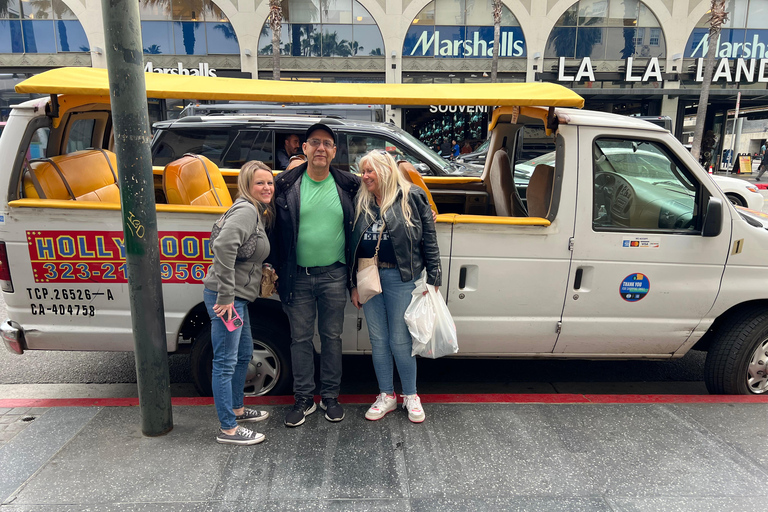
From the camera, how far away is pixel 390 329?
11.5 ft

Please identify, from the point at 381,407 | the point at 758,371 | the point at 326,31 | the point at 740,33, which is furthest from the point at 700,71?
the point at 381,407

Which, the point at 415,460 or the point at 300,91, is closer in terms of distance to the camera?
the point at 415,460

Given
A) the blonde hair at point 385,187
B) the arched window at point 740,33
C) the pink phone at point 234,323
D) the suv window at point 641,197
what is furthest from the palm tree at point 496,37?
the pink phone at point 234,323

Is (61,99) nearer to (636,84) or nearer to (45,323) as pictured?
(45,323)

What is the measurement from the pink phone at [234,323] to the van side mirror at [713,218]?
2961 millimetres

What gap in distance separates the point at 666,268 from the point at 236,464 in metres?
2.99

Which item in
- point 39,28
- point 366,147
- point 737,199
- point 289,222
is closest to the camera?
point 289,222

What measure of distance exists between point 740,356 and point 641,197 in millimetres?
1306

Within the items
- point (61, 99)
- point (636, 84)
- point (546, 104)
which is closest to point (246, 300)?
point (61, 99)

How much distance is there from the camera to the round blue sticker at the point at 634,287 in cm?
362

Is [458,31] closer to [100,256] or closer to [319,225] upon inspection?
[319,225]

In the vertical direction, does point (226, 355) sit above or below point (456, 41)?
below

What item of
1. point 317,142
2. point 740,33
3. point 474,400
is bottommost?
point 474,400

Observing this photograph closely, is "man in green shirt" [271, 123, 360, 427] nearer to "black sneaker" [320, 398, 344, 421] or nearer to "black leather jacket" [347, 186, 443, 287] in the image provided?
"black sneaker" [320, 398, 344, 421]
